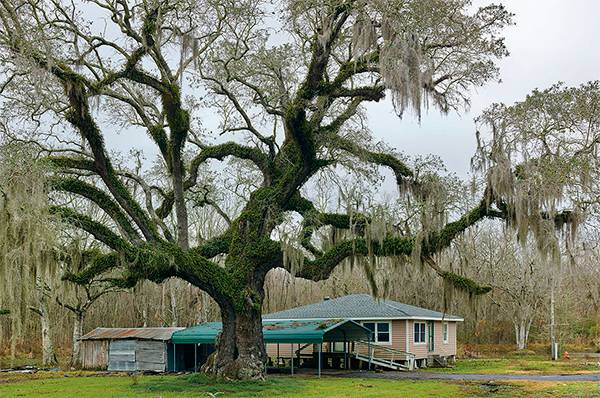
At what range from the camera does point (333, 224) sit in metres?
21.2

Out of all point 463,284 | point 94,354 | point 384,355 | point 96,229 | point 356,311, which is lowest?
point 94,354

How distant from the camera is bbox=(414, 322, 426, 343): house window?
99.8 feet

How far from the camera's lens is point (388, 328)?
97.3 ft

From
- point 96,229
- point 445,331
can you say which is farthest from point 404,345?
point 96,229

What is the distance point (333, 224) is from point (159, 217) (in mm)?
5881

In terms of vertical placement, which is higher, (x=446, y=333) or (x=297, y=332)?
(x=297, y=332)

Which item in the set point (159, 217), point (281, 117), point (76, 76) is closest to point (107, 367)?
point (159, 217)

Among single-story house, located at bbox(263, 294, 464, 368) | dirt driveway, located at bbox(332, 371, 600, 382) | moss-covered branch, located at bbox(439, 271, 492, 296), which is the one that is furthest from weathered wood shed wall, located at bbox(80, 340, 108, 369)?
moss-covered branch, located at bbox(439, 271, 492, 296)

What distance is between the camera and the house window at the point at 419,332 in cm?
3041

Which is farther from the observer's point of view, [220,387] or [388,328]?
[388,328]

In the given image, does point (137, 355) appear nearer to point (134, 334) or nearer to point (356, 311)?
point (134, 334)

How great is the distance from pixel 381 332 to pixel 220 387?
41.2 feet

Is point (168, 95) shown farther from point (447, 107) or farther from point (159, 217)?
point (447, 107)

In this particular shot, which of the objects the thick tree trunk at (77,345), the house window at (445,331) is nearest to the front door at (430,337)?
the house window at (445,331)
